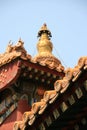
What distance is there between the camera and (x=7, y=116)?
45.1 feet

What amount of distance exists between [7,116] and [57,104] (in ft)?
22.1

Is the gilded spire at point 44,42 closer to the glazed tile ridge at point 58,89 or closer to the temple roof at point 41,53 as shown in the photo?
the temple roof at point 41,53

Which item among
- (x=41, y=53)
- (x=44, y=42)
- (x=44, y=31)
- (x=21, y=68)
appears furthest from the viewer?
(x=44, y=31)

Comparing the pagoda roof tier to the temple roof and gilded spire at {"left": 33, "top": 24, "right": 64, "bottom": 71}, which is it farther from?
gilded spire at {"left": 33, "top": 24, "right": 64, "bottom": 71}

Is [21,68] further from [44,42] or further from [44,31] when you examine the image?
[44,31]

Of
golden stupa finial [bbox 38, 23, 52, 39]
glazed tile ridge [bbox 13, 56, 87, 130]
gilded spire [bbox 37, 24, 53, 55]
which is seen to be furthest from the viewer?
golden stupa finial [bbox 38, 23, 52, 39]

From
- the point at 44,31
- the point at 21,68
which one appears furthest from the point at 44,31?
the point at 21,68

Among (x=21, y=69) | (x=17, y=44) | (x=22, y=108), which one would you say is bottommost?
(x=22, y=108)

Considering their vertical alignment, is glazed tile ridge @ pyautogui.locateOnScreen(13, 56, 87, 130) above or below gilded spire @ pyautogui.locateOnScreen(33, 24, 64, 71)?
below

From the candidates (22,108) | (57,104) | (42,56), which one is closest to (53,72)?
(22,108)

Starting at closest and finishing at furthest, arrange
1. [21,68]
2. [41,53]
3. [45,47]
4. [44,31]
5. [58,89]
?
[58,89] < [21,68] < [41,53] < [45,47] < [44,31]

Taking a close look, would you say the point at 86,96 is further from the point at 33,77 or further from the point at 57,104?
the point at 33,77

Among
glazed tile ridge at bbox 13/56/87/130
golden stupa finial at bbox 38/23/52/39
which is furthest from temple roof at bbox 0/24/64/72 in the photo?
glazed tile ridge at bbox 13/56/87/130

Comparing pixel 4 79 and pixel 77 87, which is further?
pixel 4 79
